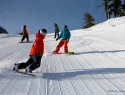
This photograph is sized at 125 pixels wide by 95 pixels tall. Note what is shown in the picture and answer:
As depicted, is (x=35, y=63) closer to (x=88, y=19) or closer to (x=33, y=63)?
(x=33, y=63)

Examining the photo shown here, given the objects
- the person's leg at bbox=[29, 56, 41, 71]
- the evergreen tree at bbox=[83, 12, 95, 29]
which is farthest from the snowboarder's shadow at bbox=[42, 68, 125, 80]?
the evergreen tree at bbox=[83, 12, 95, 29]

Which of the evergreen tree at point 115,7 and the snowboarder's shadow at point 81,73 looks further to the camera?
the evergreen tree at point 115,7

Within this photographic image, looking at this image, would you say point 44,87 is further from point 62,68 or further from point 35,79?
point 62,68

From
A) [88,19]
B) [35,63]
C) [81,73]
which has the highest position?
[88,19]

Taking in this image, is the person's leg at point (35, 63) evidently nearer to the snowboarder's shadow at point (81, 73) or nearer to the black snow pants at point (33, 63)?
the black snow pants at point (33, 63)

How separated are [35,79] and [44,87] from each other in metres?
0.71

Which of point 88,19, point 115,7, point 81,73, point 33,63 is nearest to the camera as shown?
point 33,63

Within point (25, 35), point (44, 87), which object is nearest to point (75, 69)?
point (44, 87)

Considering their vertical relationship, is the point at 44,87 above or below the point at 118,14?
below

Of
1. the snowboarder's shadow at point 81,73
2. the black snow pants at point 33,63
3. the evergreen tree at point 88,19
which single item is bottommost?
the snowboarder's shadow at point 81,73

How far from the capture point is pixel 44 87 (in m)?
4.55

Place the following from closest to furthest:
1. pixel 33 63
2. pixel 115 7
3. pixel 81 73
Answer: pixel 33 63
pixel 81 73
pixel 115 7

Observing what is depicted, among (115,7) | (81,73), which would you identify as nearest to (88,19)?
(115,7)

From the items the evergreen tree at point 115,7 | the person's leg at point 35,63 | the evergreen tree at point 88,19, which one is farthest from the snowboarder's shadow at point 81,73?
the evergreen tree at point 88,19
